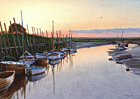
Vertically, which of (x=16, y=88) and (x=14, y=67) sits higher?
(x=14, y=67)

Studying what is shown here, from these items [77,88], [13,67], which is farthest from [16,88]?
[77,88]

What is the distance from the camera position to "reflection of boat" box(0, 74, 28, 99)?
12500mm

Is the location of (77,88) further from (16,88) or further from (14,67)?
(14,67)

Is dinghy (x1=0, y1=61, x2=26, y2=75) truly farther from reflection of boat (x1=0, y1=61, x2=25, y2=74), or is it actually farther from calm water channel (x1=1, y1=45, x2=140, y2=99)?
calm water channel (x1=1, y1=45, x2=140, y2=99)

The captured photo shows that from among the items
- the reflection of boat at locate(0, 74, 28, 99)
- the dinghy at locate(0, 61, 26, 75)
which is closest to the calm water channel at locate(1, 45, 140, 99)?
the reflection of boat at locate(0, 74, 28, 99)

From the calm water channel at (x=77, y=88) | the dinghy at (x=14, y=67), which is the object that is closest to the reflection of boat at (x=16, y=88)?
the calm water channel at (x=77, y=88)

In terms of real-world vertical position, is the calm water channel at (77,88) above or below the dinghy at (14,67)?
below

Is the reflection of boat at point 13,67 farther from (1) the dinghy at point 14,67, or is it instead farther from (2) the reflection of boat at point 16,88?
(2) the reflection of boat at point 16,88

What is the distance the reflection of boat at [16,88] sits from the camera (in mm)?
12500

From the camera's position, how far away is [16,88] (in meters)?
14.3

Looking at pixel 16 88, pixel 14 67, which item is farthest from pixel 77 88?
pixel 14 67

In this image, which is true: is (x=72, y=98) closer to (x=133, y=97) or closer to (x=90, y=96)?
(x=90, y=96)

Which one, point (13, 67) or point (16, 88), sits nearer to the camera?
point (16, 88)

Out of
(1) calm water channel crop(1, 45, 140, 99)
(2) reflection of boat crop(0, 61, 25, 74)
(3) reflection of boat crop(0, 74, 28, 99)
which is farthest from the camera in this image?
(2) reflection of boat crop(0, 61, 25, 74)
